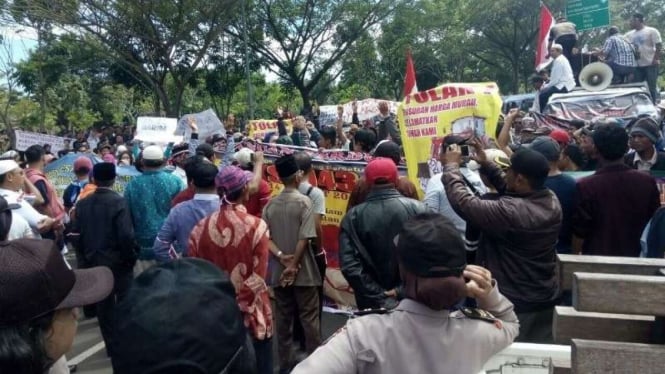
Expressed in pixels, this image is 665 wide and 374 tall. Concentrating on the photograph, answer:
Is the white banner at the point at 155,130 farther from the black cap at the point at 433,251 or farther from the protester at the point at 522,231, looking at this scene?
the black cap at the point at 433,251

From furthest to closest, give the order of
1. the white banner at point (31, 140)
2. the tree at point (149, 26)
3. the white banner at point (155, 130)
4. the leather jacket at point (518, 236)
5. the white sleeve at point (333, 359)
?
the tree at point (149, 26)
the white banner at point (31, 140)
the white banner at point (155, 130)
the leather jacket at point (518, 236)
the white sleeve at point (333, 359)

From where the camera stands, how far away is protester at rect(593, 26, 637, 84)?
36.1ft

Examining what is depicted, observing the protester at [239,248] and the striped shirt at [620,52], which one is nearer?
the protester at [239,248]

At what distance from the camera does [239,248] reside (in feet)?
11.8

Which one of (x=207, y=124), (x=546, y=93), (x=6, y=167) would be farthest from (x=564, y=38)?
(x=6, y=167)

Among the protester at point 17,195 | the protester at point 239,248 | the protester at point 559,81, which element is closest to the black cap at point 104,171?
the protester at point 17,195

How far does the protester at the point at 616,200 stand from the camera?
3.83 metres

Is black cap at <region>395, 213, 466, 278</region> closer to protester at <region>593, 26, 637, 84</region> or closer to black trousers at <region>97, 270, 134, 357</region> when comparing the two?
black trousers at <region>97, 270, 134, 357</region>

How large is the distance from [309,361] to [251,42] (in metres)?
28.1

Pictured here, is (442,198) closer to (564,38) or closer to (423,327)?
(423,327)

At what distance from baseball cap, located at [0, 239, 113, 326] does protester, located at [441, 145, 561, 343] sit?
6.47 feet

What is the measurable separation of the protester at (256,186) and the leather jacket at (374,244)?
1.22 meters

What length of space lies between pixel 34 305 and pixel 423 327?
3.32 feet

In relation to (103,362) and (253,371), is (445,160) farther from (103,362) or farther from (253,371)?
(103,362)
